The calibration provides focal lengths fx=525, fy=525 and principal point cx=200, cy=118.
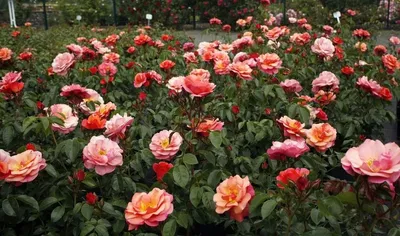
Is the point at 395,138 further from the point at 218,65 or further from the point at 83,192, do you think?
the point at 83,192

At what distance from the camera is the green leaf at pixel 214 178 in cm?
158

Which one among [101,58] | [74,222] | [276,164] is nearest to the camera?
[74,222]

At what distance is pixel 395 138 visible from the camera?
13.2ft

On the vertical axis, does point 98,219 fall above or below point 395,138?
above

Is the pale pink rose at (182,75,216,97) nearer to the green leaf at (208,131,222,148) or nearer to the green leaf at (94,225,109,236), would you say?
the green leaf at (208,131,222,148)

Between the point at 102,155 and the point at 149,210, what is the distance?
28cm

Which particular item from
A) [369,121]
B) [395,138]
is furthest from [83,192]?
[395,138]

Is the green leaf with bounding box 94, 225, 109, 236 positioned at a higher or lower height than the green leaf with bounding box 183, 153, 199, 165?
lower

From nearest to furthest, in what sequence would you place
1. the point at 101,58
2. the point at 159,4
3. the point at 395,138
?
the point at 101,58, the point at 395,138, the point at 159,4

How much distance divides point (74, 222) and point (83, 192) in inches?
4.4

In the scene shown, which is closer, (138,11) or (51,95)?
(51,95)

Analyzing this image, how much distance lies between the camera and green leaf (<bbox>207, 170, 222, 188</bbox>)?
158cm

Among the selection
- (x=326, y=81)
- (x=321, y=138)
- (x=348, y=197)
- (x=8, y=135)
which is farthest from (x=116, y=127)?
(x=326, y=81)

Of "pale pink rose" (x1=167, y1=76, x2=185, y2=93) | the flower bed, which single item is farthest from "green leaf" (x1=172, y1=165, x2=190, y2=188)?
"pale pink rose" (x1=167, y1=76, x2=185, y2=93)
